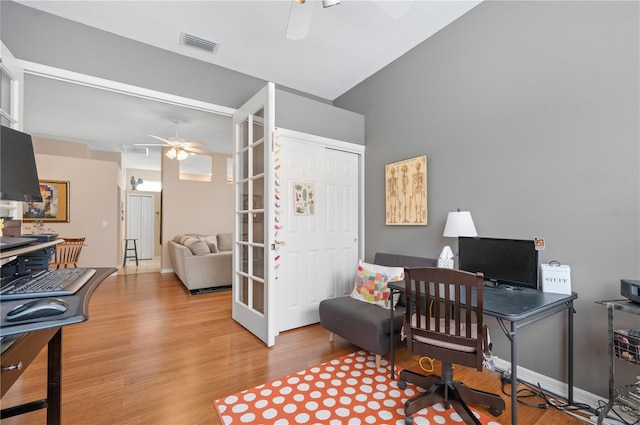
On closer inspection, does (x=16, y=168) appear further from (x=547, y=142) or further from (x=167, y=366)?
(x=547, y=142)

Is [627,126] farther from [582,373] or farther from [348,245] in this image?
[348,245]

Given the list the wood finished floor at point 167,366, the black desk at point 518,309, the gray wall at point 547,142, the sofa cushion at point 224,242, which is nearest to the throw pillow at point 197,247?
the sofa cushion at point 224,242

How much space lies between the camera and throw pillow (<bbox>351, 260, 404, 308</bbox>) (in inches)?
104

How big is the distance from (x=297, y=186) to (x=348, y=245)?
104 centimetres

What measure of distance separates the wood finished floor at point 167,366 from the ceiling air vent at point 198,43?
3013mm

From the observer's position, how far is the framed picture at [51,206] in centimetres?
557

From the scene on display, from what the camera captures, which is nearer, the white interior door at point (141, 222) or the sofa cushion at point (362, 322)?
the sofa cushion at point (362, 322)

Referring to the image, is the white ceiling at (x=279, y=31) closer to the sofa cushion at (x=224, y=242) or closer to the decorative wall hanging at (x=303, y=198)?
the decorative wall hanging at (x=303, y=198)

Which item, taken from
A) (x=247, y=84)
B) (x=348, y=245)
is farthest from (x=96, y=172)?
(x=348, y=245)

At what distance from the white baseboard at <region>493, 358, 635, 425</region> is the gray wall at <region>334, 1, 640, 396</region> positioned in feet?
0.13

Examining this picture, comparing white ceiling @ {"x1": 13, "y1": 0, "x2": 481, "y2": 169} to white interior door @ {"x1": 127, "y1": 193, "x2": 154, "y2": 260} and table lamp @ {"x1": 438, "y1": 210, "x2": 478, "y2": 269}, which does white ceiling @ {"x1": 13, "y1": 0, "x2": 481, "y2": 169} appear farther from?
white interior door @ {"x1": 127, "y1": 193, "x2": 154, "y2": 260}

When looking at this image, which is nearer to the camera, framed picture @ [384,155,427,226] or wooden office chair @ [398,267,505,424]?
wooden office chair @ [398,267,505,424]

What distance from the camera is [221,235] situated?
248 inches

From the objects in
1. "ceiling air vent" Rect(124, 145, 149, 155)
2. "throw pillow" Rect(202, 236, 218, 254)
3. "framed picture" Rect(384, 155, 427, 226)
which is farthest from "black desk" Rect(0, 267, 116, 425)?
"ceiling air vent" Rect(124, 145, 149, 155)
